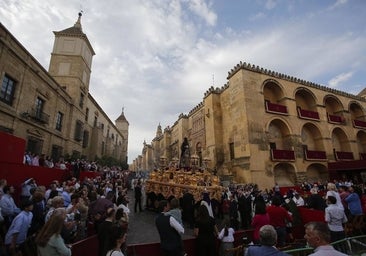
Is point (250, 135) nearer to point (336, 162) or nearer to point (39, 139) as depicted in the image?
point (336, 162)

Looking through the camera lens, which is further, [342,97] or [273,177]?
[342,97]

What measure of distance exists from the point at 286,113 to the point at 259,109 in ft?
12.6

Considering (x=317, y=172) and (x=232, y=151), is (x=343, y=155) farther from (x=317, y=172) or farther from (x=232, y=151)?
(x=232, y=151)

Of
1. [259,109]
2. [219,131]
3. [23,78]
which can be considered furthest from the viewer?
[219,131]

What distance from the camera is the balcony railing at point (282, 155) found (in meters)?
19.2

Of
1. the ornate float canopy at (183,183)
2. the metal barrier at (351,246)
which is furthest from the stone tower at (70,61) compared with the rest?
the metal barrier at (351,246)

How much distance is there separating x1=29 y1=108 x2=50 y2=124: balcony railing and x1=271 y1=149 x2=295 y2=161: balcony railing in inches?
784

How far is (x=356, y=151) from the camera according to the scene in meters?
25.3

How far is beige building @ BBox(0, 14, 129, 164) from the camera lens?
1224 cm

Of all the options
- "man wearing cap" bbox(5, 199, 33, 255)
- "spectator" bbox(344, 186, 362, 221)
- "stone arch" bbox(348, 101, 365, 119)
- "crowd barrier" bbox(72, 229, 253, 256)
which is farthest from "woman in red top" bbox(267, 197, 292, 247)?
"stone arch" bbox(348, 101, 365, 119)

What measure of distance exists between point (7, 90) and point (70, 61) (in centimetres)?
1047

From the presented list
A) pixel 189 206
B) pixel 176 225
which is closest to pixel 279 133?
pixel 189 206

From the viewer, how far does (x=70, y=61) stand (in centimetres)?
2142

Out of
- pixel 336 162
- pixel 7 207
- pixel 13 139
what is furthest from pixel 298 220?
pixel 336 162
